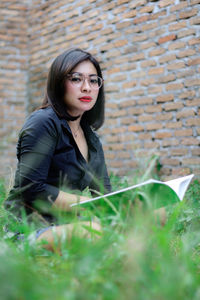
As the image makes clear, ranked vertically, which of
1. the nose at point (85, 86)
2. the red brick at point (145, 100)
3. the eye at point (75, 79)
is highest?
the eye at point (75, 79)

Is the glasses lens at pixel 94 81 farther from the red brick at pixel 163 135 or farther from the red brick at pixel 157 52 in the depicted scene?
the red brick at pixel 157 52

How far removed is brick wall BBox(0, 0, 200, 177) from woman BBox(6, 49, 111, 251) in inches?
61.3

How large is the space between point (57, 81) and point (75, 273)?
1294 mm

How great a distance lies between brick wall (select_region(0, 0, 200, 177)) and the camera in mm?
3910

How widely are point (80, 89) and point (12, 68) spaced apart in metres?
4.04

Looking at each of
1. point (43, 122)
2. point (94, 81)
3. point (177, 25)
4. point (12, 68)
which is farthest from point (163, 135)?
point (12, 68)

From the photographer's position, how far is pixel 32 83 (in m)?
6.02

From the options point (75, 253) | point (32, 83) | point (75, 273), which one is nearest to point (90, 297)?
point (75, 273)

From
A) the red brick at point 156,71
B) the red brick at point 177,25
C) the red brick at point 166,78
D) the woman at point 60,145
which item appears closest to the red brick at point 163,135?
the red brick at point 166,78

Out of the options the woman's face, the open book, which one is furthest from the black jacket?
the open book

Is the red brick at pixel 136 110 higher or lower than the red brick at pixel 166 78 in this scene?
lower

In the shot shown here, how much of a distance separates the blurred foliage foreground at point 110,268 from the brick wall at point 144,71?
2373 millimetres

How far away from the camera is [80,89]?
2205 millimetres

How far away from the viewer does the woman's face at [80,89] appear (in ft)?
7.20
